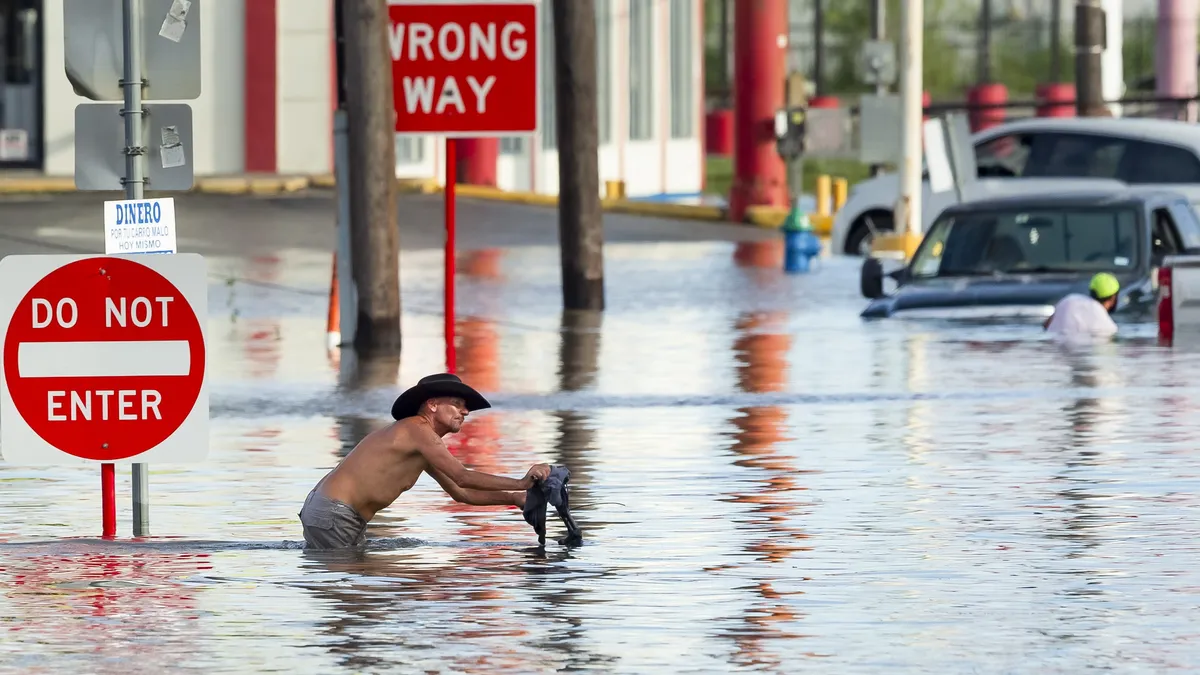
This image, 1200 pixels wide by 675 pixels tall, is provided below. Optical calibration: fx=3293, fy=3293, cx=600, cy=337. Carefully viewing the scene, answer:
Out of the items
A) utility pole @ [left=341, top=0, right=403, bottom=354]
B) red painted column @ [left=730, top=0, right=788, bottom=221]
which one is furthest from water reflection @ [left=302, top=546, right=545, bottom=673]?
red painted column @ [left=730, top=0, right=788, bottom=221]

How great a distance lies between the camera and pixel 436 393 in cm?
1261

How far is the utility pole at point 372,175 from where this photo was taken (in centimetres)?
2248

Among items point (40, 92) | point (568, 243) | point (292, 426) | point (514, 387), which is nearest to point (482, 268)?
point (568, 243)

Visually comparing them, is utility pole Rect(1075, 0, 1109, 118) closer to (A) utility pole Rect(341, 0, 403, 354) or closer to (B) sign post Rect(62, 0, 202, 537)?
(A) utility pole Rect(341, 0, 403, 354)

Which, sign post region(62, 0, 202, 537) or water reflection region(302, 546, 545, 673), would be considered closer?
water reflection region(302, 546, 545, 673)

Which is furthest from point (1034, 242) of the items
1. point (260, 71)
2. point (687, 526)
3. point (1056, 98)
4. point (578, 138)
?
point (1056, 98)

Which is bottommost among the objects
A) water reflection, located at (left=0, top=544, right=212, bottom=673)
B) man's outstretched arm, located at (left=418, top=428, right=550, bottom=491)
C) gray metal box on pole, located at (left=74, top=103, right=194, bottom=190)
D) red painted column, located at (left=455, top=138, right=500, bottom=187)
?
water reflection, located at (left=0, top=544, right=212, bottom=673)

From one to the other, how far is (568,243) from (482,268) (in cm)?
637

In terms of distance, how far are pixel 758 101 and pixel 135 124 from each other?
31253 millimetres

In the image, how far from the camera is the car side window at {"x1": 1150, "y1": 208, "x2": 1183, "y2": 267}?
24406 mm

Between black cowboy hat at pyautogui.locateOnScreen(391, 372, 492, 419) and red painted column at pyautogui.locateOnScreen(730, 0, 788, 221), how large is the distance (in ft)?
102

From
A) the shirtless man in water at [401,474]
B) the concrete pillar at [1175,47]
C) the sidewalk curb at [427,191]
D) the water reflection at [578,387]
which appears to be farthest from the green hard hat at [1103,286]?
the concrete pillar at [1175,47]

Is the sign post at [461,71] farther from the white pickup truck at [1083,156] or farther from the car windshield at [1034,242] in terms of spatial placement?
the white pickup truck at [1083,156]

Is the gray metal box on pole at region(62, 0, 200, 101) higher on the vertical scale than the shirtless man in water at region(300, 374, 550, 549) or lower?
higher
